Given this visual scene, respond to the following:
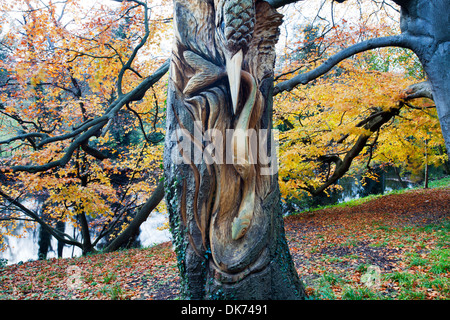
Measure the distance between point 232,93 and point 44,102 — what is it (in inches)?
364

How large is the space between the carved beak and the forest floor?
2.57m

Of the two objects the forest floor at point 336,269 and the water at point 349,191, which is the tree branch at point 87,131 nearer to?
the forest floor at point 336,269

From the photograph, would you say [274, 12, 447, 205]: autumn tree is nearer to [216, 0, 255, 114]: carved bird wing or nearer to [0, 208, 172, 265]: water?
[216, 0, 255, 114]: carved bird wing

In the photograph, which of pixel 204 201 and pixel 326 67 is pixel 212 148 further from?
pixel 326 67

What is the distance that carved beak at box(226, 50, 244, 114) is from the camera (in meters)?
2.65

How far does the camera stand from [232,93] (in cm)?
266

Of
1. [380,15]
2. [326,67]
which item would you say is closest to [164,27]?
[326,67]

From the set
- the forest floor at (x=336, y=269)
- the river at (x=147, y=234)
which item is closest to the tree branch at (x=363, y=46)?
the forest floor at (x=336, y=269)

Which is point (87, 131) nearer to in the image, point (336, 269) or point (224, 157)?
point (224, 157)

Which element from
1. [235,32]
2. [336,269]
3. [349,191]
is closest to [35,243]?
[336,269]

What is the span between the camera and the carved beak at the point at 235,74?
265cm

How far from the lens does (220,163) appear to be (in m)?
2.75

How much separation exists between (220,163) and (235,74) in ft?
2.94

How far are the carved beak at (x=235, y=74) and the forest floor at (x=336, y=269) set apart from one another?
257 cm
